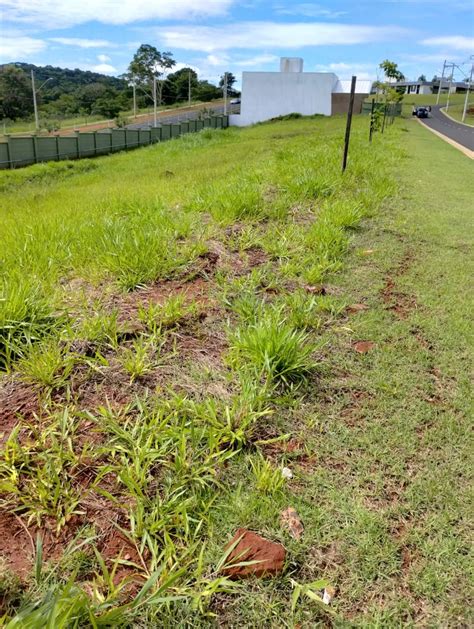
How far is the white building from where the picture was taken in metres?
47.3

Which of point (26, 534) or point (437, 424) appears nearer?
point (26, 534)

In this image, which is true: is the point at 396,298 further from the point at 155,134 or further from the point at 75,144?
the point at 155,134

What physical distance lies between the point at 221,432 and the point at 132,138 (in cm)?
3205

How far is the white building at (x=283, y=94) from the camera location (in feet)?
155

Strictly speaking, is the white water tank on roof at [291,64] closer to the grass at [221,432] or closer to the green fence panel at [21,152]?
the green fence panel at [21,152]

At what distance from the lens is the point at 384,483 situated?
202cm

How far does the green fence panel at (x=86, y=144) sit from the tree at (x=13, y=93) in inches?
1493

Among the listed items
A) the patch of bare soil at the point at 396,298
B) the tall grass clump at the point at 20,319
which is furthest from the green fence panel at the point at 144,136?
the tall grass clump at the point at 20,319

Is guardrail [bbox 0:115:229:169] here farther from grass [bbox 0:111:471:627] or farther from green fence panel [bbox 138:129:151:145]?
grass [bbox 0:111:471:627]

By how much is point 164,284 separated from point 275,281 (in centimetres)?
89

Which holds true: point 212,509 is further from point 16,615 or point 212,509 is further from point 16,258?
point 16,258

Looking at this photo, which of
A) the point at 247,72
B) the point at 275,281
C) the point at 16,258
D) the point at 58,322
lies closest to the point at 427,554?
the point at 58,322

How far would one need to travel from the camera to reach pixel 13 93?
189ft

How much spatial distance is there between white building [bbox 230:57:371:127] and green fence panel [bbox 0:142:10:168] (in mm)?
31288
